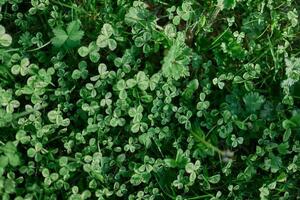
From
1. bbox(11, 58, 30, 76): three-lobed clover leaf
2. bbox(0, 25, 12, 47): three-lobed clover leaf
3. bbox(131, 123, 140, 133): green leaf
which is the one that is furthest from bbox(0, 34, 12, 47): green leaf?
bbox(131, 123, 140, 133): green leaf

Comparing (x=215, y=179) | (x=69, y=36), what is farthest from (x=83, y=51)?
(x=215, y=179)

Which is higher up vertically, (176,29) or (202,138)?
(176,29)

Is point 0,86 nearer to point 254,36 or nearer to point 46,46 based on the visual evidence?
point 46,46

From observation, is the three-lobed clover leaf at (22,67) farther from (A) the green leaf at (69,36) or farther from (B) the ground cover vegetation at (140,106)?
(A) the green leaf at (69,36)

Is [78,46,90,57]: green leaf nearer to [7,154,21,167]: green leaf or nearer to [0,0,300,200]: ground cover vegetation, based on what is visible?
[0,0,300,200]: ground cover vegetation

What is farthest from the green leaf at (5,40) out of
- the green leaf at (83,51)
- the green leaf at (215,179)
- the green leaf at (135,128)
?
the green leaf at (215,179)

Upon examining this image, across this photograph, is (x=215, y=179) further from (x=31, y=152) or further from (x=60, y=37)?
(x=60, y=37)

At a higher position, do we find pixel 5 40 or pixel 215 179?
pixel 5 40

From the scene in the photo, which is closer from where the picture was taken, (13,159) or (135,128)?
(13,159)

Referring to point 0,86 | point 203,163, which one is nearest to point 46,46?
point 0,86
